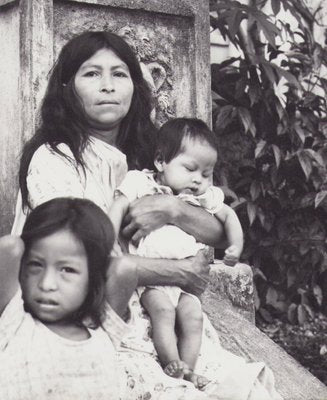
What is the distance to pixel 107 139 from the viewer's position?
4.12m

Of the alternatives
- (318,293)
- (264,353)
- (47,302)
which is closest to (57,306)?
(47,302)

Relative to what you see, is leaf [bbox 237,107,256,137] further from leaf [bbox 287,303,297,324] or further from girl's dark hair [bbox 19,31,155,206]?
girl's dark hair [bbox 19,31,155,206]

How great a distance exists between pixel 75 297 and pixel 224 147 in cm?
347

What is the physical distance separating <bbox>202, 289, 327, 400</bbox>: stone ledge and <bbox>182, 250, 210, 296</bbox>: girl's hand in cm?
44

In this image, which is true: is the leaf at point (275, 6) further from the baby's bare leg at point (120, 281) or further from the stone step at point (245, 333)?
the baby's bare leg at point (120, 281)

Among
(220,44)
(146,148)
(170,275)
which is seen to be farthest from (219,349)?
(220,44)

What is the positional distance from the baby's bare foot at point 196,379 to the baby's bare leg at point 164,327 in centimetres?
5

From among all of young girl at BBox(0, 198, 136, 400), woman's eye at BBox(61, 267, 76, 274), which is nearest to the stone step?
young girl at BBox(0, 198, 136, 400)

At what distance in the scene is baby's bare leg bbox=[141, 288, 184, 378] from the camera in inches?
141

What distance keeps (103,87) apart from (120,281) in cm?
87

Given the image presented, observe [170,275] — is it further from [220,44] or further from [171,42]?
[220,44]

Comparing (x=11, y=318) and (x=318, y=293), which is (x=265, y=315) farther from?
(x=11, y=318)

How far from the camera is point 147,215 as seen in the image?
3.88 meters

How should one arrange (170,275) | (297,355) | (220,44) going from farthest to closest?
(220,44), (297,355), (170,275)
